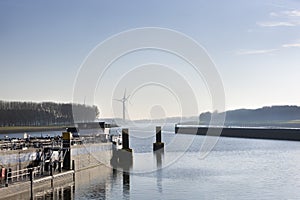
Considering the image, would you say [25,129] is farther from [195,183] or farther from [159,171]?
[195,183]

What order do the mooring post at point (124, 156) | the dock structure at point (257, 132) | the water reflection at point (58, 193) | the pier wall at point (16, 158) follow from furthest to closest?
1. the dock structure at point (257, 132)
2. the mooring post at point (124, 156)
3. the pier wall at point (16, 158)
4. the water reflection at point (58, 193)

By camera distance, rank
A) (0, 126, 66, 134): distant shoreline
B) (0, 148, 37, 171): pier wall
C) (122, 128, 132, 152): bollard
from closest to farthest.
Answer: (0, 148, 37, 171): pier wall → (122, 128, 132, 152): bollard → (0, 126, 66, 134): distant shoreline

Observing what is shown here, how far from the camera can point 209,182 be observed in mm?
35750

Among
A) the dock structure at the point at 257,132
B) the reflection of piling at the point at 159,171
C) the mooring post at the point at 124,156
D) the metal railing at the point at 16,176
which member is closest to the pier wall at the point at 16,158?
the metal railing at the point at 16,176

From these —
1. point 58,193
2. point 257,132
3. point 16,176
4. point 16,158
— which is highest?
point 257,132

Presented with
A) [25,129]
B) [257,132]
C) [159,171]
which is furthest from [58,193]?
[25,129]

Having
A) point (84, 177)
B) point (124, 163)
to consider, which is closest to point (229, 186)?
point (84, 177)

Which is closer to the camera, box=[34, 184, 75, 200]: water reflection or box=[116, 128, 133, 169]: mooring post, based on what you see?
box=[34, 184, 75, 200]: water reflection

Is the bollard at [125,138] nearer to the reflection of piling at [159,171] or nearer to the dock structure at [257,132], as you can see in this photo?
the reflection of piling at [159,171]

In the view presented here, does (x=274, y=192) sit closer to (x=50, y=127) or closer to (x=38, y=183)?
(x=38, y=183)

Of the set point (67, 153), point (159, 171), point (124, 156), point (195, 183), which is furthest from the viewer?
point (124, 156)

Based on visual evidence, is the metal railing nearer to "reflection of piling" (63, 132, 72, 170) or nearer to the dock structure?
"reflection of piling" (63, 132, 72, 170)

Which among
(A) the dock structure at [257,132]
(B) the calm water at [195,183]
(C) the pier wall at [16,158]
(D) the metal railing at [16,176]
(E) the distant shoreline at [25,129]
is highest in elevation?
(E) the distant shoreline at [25,129]

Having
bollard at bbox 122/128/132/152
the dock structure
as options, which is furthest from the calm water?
the dock structure
